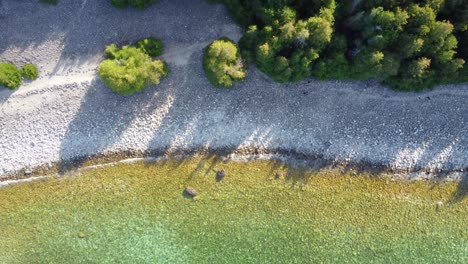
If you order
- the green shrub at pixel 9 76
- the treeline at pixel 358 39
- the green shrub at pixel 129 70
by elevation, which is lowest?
the green shrub at pixel 9 76

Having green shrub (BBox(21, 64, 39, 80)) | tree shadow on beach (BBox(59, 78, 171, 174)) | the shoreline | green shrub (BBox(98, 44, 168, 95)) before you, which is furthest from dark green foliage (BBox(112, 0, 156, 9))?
the shoreline

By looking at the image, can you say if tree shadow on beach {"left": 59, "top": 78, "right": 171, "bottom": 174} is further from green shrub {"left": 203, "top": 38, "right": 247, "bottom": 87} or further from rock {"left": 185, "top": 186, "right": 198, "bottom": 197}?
rock {"left": 185, "top": 186, "right": 198, "bottom": 197}

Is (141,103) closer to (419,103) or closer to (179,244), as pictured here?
(179,244)

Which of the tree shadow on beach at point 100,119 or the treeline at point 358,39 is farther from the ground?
the treeline at point 358,39

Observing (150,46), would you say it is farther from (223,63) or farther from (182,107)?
(223,63)

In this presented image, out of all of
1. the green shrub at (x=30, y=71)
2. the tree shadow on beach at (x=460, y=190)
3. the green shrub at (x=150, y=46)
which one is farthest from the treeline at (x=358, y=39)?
the green shrub at (x=30, y=71)

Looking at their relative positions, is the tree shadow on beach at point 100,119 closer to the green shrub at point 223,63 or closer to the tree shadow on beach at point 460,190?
the green shrub at point 223,63
